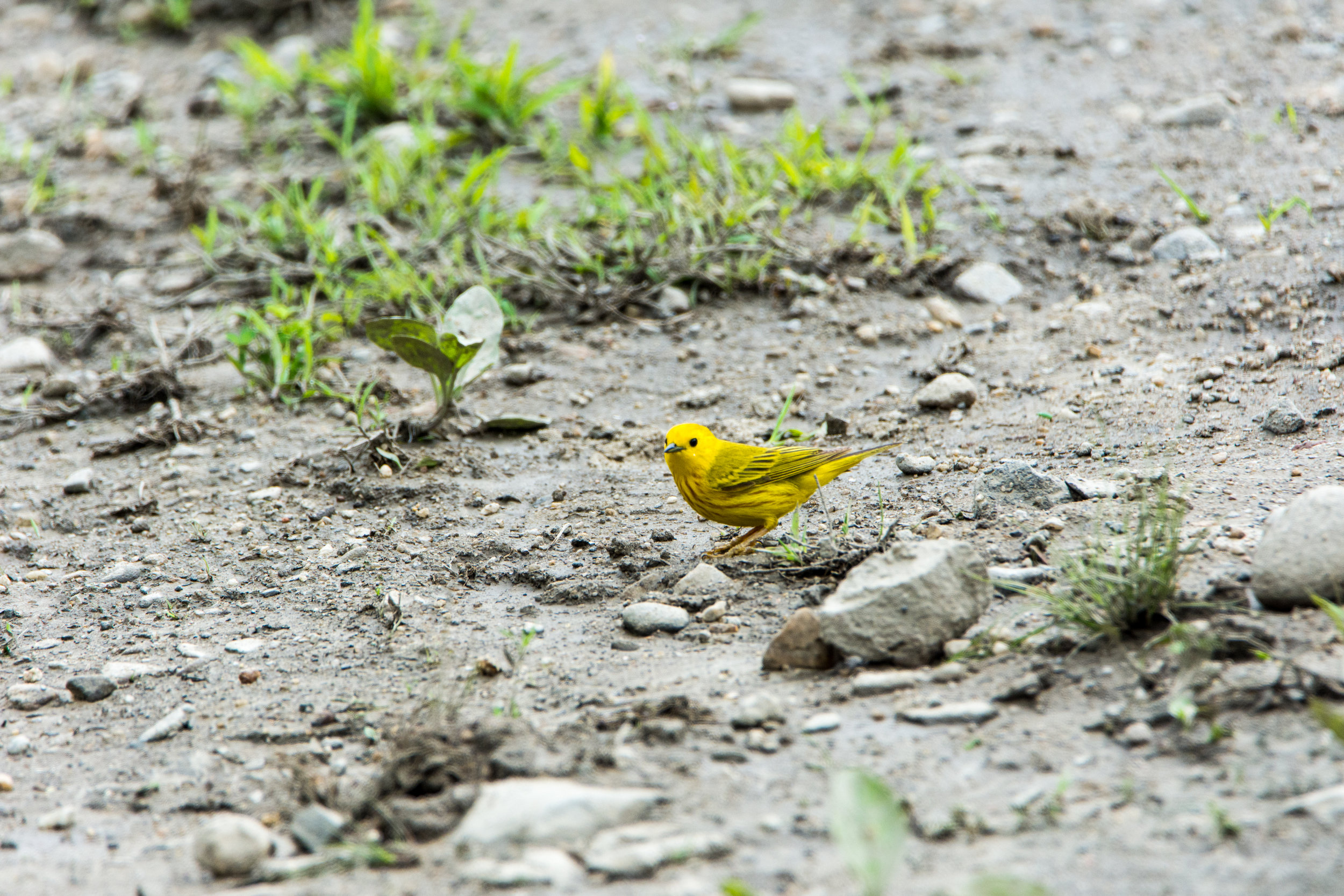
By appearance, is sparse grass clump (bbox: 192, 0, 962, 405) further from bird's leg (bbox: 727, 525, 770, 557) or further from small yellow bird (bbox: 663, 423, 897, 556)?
bird's leg (bbox: 727, 525, 770, 557)

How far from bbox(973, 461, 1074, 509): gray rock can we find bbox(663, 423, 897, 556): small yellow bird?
1.12ft

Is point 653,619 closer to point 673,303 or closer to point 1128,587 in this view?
point 1128,587

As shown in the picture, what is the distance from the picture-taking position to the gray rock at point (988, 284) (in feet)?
15.5

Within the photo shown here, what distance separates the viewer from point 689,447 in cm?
342

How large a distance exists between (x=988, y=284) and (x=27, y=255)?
498 cm

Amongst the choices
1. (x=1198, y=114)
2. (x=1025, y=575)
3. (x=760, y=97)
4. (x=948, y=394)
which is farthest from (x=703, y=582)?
(x=1198, y=114)

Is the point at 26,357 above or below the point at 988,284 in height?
below

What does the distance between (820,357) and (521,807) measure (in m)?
2.86

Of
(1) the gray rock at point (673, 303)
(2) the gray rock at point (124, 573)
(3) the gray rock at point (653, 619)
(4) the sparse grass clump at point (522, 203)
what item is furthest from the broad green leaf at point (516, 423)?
(3) the gray rock at point (653, 619)

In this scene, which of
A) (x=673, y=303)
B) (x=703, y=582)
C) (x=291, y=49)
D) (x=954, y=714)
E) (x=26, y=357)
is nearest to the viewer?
(x=954, y=714)

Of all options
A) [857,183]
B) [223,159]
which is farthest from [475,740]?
[223,159]

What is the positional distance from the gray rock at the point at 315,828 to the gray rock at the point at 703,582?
1186 mm

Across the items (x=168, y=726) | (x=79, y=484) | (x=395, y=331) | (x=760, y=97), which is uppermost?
(x=760, y=97)

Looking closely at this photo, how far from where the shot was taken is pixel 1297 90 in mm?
5789
